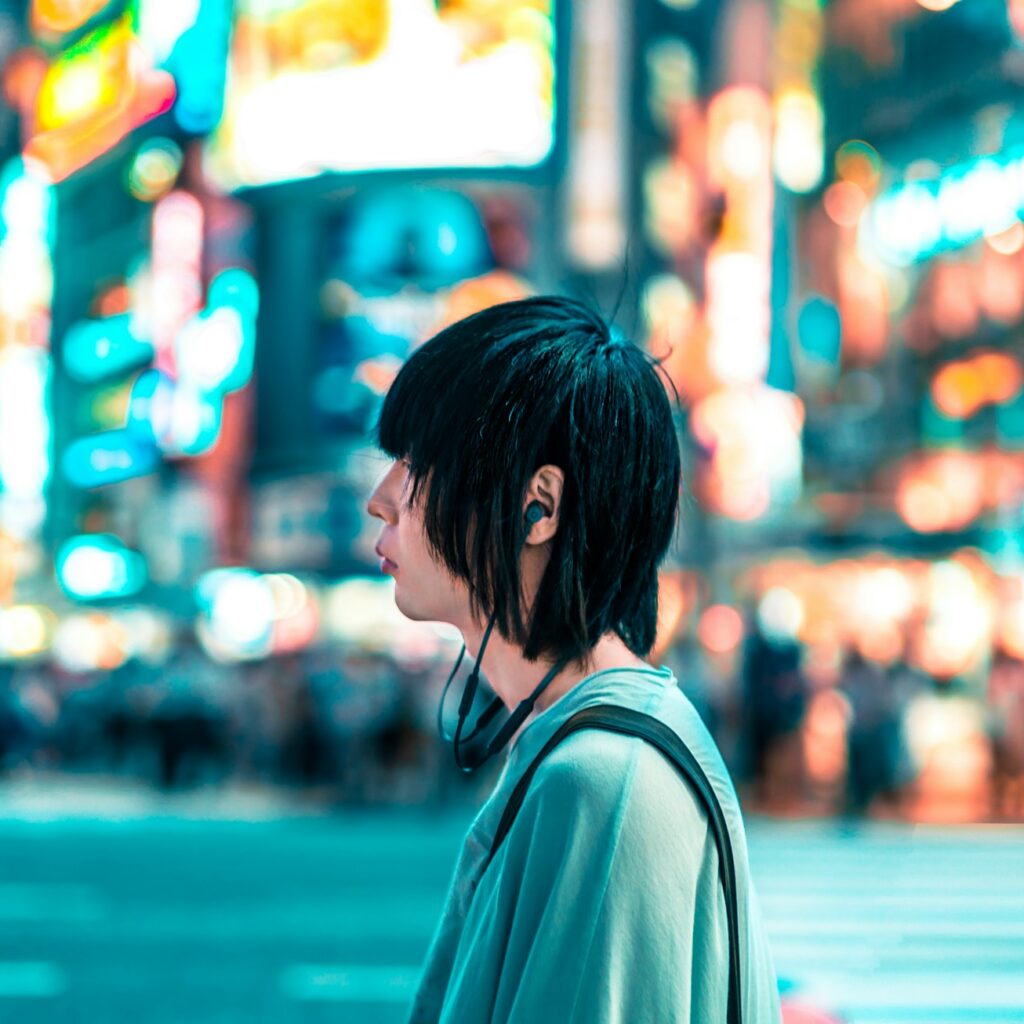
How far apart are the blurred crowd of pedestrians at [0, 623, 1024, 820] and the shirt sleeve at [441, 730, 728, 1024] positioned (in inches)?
658

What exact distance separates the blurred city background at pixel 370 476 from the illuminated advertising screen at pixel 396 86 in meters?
0.08

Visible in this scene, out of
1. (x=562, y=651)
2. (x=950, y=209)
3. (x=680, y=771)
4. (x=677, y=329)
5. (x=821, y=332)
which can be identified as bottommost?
(x=680, y=771)

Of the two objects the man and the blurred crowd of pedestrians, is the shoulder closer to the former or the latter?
the man

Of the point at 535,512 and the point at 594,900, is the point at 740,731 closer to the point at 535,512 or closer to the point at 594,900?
the point at 535,512

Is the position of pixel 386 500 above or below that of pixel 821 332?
below

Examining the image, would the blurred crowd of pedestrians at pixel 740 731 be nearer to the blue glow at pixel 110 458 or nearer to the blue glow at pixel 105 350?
the blue glow at pixel 110 458

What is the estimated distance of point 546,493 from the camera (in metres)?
1.59

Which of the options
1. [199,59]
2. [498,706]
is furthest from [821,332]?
[498,706]

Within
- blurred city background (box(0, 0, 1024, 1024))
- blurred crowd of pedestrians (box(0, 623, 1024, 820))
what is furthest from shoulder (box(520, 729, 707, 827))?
blurred crowd of pedestrians (box(0, 623, 1024, 820))

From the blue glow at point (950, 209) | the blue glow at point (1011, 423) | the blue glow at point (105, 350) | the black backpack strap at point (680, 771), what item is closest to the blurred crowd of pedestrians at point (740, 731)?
the blue glow at point (950, 209)

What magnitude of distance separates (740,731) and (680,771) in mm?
18485

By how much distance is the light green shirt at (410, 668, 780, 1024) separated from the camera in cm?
138

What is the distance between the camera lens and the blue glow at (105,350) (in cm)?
4194

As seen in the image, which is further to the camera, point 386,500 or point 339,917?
point 339,917
